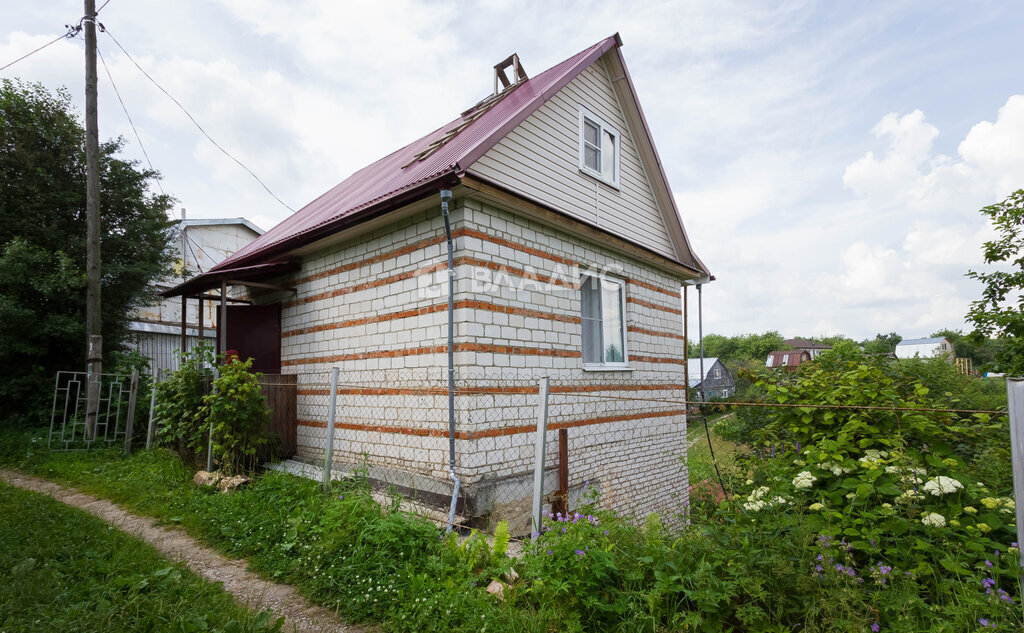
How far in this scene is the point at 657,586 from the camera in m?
2.80

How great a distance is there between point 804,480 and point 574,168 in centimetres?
561

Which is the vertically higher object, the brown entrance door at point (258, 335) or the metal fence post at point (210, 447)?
the brown entrance door at point (258, 335)

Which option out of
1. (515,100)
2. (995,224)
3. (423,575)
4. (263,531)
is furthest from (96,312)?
(995,224)

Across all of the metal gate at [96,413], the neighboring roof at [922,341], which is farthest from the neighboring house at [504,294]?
the neighboring roof at [922,341]

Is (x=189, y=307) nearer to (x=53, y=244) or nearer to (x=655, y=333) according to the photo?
(x=53, y=244)

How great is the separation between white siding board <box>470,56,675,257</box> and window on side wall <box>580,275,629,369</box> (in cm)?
86

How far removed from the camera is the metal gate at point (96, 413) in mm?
9102

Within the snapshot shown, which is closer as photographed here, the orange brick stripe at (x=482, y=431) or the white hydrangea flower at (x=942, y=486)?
the white hydrangea flower at (x=942, y=486)

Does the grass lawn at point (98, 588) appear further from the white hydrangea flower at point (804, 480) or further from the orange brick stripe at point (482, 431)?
the white hydrangea flower at point (804, 480)

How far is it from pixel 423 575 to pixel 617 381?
4497 mm

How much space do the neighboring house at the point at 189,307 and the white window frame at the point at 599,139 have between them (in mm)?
9835

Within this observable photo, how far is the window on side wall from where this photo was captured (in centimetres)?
724

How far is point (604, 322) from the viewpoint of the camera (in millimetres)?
7500

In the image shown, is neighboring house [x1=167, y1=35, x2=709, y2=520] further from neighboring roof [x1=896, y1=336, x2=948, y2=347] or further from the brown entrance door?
neighboring roof [x1=896, y1=336, x2=948, y2=347]
